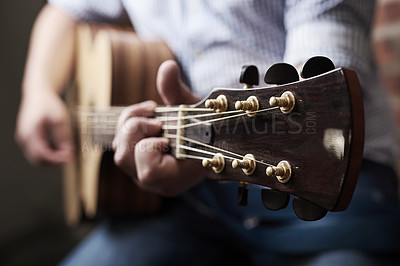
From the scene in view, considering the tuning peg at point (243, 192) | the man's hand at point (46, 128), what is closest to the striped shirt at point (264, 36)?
the tuning peg at point (243, 192)

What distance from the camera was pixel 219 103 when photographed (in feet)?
1.11

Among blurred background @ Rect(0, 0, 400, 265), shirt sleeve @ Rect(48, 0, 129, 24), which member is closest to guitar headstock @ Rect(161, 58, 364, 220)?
shirt sleeve @ Rect(48, 0, 129, 24)

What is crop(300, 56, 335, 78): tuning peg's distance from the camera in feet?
0.87

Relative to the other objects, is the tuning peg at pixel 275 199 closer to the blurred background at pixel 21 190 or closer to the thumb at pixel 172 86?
the thumb at pixel 172 86

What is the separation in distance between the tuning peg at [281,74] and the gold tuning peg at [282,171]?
0.22ft

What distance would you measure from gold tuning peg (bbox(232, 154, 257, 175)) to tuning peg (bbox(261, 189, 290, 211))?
2 cm

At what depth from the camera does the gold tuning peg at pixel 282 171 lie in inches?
11.4

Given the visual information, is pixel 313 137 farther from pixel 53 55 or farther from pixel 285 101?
pixel 53 55

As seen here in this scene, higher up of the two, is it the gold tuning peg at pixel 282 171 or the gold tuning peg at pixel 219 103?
the gold tuning peg at pixel 219 103

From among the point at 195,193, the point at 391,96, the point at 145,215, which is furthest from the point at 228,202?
the point at 391,96

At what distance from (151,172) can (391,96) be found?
73cm

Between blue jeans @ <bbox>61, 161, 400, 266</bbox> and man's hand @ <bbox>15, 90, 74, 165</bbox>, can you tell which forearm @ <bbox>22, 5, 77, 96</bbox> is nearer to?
man's hand @ <bbox>15, 90, 74, 165</bbox>

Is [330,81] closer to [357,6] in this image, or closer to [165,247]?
[357,6]

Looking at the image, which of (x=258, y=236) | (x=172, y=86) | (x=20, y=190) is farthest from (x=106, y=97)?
(x=20, y=190)
